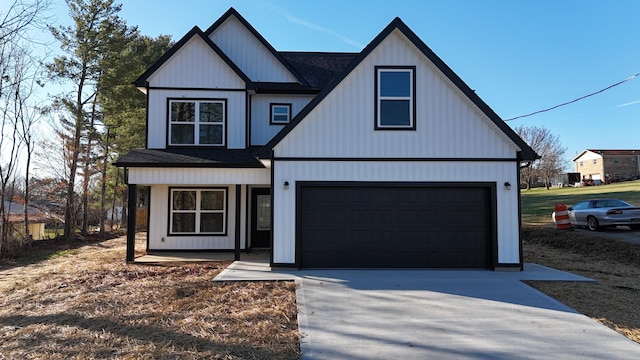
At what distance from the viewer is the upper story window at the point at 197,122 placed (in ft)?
37.3

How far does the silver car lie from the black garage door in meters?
8.95

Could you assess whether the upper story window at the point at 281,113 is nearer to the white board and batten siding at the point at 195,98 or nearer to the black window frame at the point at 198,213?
the white board and batten siding at the point at 195,98

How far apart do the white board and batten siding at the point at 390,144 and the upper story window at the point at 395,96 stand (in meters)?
0.18

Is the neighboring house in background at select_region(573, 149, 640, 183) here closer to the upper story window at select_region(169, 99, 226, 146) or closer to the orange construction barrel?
the orange construction barrel

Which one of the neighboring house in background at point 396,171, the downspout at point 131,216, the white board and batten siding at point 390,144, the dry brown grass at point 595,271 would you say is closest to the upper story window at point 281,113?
the neighboring house in background at point 396,171

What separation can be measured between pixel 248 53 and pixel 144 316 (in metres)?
9.77

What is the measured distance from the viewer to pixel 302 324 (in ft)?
17.5

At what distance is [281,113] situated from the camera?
12.5 meters

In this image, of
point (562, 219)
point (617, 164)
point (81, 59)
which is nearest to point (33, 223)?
point (81, 59)

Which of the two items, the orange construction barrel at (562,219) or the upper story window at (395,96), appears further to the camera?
the orange construction barrel at (562,219)

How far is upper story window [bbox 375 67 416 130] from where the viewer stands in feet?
30.3

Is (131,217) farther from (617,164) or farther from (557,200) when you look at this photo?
(617,164)

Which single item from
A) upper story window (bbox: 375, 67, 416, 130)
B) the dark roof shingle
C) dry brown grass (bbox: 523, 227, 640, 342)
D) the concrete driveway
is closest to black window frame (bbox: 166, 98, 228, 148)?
the dark roof shingle

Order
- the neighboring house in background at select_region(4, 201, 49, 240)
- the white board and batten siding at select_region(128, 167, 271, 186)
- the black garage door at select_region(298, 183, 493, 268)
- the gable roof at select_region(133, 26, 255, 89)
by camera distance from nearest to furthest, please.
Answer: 1. the black garage door at select_region(298, 183, 493, 268)
2. the white board and batten siding at select_region(128, 167, 271, 186)
3. the gable roof at select_region(133, 26, 255, 89)
4. the neighboring house in background at select_region(4, 201, 49, 240)
